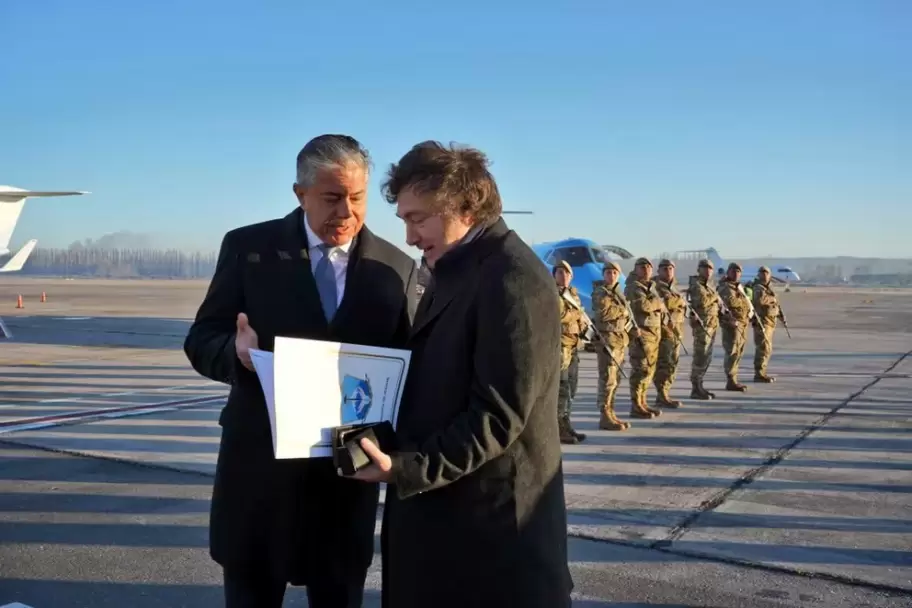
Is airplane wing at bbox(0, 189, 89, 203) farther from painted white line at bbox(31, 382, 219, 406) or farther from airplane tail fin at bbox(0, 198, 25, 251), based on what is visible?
painted white line at bbox(31, 382, 219, 406)

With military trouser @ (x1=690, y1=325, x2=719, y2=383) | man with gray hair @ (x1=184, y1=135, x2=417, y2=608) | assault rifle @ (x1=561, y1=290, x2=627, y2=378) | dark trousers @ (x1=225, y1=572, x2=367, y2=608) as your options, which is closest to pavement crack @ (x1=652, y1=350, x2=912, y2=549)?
military trouser @ (x1=690, y1=325, x2=719, y2=383)

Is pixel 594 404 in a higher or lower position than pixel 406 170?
lower

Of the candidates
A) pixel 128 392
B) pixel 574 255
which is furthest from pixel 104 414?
pixel 574 255

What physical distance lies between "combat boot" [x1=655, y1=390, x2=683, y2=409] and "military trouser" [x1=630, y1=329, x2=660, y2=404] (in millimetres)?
734

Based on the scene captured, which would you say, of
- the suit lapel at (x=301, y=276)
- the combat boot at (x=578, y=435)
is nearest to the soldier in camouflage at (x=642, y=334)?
the combat boot at (x=578, y=435)

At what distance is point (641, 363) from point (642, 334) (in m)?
0.35

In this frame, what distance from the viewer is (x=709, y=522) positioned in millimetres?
5184

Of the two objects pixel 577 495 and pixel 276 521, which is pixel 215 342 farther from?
pixel 577 495

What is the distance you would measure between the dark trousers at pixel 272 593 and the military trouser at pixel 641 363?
7.32 m

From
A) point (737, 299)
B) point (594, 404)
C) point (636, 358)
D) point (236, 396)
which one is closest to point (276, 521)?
point (236, 396)

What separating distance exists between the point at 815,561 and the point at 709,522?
2.56ft

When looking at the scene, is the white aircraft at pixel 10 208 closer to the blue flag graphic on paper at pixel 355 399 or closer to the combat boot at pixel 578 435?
the combat boot at pixel 578 435

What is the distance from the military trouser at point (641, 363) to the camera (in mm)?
9453

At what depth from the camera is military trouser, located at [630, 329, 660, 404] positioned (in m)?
9.45
